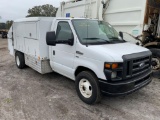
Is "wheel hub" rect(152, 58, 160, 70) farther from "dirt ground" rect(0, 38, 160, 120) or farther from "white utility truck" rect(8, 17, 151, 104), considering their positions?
"white utility truck" rect(8, 17, 151, 104)

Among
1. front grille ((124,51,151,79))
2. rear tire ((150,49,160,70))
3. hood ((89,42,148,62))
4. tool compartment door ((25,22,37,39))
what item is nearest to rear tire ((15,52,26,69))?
tool compartment door ((25,22,37,39))

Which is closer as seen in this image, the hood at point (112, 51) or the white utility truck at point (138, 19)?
the hood at point (112, 51)

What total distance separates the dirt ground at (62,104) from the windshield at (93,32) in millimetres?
1569

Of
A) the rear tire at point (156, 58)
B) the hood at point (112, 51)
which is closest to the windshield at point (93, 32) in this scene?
the hood at point (112, 51)

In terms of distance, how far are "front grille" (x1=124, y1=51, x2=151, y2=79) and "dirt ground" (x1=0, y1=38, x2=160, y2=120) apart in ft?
2.89

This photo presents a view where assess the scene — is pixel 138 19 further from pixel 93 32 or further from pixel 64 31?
pixel 64 31

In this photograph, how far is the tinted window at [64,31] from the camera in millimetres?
4547

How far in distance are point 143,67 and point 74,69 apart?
5.70ft

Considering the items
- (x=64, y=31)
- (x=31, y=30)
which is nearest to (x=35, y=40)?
(x=31, y=30)

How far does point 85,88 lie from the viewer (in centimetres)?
418

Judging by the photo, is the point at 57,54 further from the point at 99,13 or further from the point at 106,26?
the point at 99,13

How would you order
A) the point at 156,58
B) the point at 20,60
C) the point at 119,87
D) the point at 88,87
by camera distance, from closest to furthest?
the point at 119,87
the point at 88,87
the point at 156,58
the point at 20,60

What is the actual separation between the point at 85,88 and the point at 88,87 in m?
0.10

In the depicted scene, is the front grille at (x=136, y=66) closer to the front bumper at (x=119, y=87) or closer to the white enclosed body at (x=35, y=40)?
the front bumper at (x=119, y=87)
